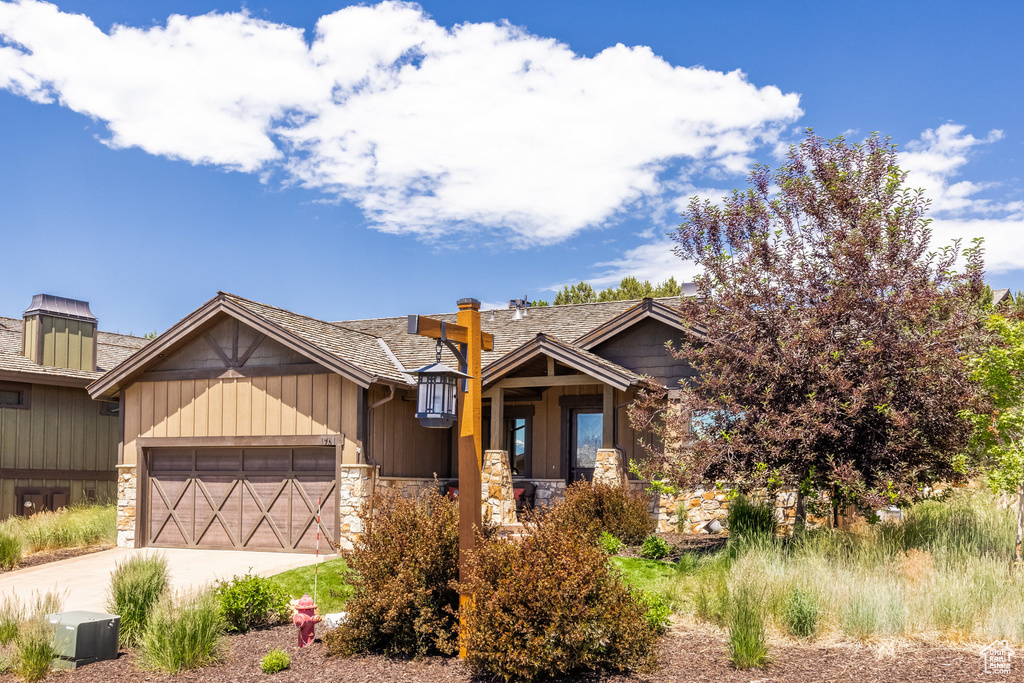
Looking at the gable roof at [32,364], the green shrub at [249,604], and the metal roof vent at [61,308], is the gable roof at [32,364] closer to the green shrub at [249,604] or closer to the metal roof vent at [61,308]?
the metal roof vent at [61,308]

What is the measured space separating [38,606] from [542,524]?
541cm

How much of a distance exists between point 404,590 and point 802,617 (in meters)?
3.74

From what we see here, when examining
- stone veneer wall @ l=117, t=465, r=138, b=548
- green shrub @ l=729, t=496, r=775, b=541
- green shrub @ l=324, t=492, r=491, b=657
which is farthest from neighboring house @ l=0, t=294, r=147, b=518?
green shrub @ l=729, t=496, r=775, b=541

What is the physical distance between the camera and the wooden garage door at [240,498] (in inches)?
627

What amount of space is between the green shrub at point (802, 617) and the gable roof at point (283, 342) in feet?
28.8

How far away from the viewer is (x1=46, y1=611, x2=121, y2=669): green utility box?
838cm

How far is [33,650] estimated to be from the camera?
26.7 feet

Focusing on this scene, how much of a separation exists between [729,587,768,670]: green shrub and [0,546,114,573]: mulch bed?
13130mm

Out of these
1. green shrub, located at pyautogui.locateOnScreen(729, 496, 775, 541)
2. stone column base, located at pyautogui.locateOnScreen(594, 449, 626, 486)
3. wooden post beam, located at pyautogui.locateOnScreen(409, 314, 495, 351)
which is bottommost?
green shrub, located at pyautogui.locateOnScreen(729, 496, 775, 541)

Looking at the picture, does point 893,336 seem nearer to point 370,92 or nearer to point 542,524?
point 542,524

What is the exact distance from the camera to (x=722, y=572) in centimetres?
991

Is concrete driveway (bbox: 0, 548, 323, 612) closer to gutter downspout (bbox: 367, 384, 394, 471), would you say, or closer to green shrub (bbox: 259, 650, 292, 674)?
gutter downspout (bbox: 367, 384, 394, 471)

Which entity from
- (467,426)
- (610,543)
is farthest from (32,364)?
(467,426)

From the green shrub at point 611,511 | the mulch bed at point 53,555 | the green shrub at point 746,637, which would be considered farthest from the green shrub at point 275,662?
the mulch bed at point 53,555
